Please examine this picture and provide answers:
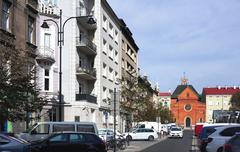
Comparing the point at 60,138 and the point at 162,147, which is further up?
the point at 60,138

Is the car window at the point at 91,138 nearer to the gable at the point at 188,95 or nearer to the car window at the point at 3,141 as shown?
the car window at the point at 3,141

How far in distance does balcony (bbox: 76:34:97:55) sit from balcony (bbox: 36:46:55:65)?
6233 mm

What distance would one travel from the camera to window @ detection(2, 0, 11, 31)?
32.5 meters

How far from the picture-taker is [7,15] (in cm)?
3319

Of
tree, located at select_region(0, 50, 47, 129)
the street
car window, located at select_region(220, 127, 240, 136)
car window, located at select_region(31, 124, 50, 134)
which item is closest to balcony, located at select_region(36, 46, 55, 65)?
the street

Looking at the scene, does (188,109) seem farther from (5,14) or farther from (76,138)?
(76,138)

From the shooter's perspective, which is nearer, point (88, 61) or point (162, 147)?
point (162, 147)

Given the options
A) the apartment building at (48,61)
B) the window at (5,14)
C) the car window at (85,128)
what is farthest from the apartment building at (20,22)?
the car window at (85,128)

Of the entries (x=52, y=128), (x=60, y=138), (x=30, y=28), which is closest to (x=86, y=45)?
(x=30, y=28)

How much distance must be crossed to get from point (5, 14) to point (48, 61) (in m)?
11.4

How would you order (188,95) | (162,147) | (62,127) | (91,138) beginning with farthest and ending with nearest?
(188,95) < (162,147) < (62,127) < (91,138)

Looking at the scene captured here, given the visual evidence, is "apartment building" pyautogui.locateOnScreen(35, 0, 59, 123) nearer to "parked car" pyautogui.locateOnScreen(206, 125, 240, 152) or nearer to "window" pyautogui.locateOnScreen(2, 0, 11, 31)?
"window" pyautogui.locateOnScreen(2, 0, 11, 31)

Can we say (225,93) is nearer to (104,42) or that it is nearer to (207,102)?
(207,102)

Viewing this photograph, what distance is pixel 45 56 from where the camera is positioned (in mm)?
43062
